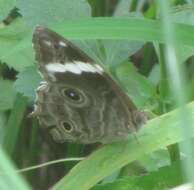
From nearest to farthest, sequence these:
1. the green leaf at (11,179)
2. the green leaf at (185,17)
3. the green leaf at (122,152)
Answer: the green leaf at (11,179) → the green leaf at (122,152) → the green leaf at (185,17)

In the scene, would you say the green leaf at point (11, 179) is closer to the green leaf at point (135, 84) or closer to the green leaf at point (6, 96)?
the green leaf at point (135, 84)

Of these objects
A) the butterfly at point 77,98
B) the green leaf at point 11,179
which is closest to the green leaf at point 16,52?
the butterfly at point 77,98

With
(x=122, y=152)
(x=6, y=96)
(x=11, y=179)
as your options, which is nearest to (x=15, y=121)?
(x=6, y=96)

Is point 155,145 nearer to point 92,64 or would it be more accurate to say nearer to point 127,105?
point 127,105

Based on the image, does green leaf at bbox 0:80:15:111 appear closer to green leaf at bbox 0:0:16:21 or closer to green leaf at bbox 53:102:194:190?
green leaf at bbox 0:0:16:21

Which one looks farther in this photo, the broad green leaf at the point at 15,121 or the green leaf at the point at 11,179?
the broad green leaf at the point at 15,121

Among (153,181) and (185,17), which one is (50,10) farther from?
(153,181)

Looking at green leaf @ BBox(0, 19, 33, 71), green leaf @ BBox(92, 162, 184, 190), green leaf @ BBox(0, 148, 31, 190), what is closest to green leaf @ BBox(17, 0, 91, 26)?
green leaf @ BBox(0, 19, 33, 71)

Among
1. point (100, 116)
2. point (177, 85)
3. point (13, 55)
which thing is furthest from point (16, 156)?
point (177, 85)
